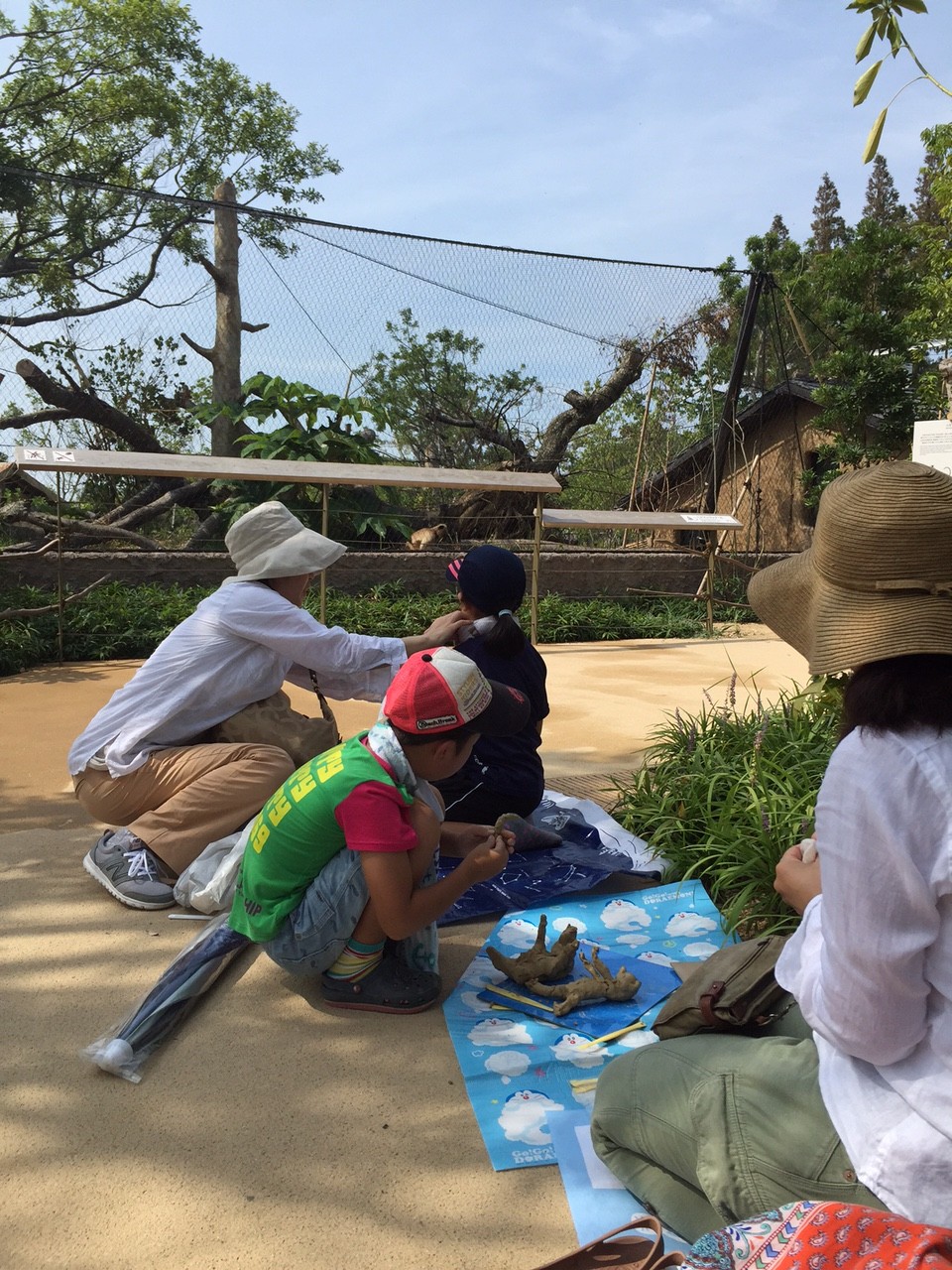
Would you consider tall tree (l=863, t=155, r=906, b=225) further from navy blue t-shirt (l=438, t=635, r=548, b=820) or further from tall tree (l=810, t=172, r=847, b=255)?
navy blue t-shirt (l=438, t=635, r=548, b=820)

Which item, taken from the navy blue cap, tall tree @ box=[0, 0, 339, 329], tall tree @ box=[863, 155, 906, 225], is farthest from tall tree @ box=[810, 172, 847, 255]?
the navy blue cap

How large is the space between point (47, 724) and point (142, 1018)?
354cm

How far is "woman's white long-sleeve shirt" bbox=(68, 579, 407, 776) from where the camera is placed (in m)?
3.16

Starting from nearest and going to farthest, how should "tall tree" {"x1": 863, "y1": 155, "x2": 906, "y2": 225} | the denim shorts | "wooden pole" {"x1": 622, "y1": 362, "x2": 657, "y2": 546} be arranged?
the denim shorts, "wooden pole" {"x1": 622, "y1": 362, "x2": 657, "y2": 546}, "tall tree" {"x1": 863, "y1": 155, "x2": 906, "y2": 225}

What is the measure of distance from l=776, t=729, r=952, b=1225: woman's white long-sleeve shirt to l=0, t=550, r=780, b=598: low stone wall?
25.9ft

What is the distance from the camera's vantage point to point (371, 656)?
11.1ft

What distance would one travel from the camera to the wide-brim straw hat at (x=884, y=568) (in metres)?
1.20

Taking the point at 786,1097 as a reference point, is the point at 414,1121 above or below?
below

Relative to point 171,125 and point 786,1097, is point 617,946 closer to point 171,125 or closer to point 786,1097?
point 786,1097

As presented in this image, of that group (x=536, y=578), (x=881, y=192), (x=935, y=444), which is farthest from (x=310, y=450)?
(x=881, y=192)

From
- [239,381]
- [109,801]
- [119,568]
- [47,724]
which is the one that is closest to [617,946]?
[109,801]

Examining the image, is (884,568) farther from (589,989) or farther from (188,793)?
(188,793)

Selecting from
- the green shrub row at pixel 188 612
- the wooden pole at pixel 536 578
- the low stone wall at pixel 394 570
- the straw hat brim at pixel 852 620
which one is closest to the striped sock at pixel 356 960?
the straw hat brim at pixel 852 620

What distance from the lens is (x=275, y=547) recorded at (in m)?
3.29
